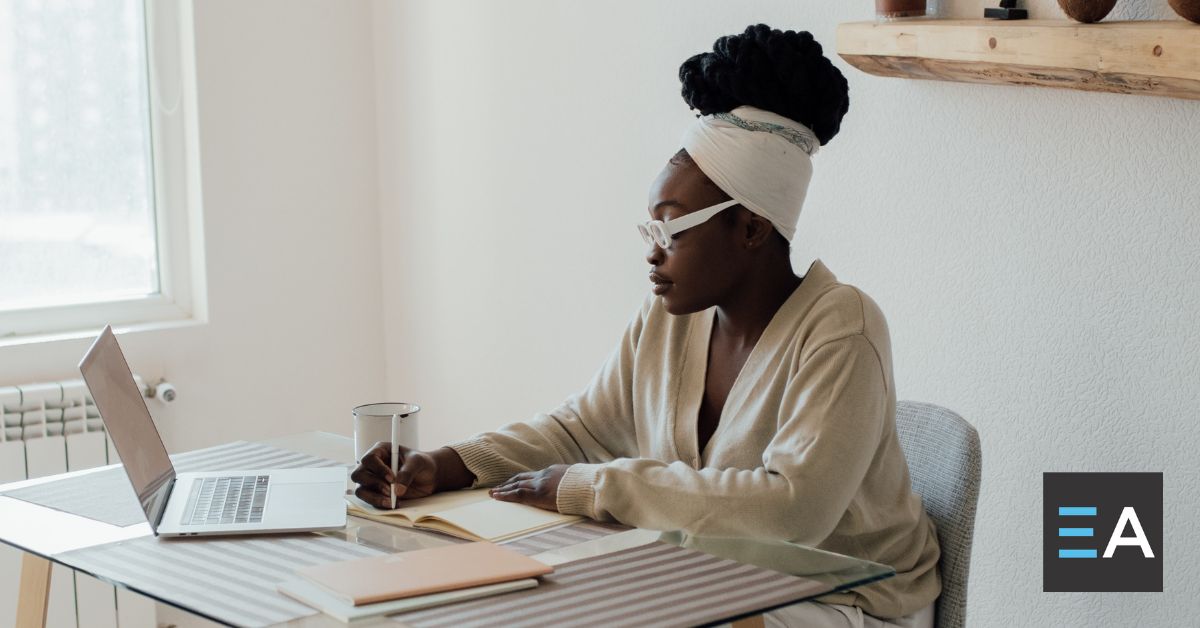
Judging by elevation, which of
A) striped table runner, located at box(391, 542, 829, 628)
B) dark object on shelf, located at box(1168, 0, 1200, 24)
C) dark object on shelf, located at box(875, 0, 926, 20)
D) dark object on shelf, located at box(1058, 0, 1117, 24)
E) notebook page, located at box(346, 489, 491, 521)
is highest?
dark object on shelf, located at box(875, 0, 926, 20)

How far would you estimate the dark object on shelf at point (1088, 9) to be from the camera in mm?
1826

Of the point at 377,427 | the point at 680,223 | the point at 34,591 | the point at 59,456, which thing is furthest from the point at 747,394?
the point at 59,456

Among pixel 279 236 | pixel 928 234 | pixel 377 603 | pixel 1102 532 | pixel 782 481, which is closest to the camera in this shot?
pixel 377 603

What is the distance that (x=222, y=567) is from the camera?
4.56ft

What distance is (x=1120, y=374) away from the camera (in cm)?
203

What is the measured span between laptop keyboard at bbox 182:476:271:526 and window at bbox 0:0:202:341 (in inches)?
66.6

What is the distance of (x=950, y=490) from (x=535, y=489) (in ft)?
1.80

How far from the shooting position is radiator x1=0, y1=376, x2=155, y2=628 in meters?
2.98

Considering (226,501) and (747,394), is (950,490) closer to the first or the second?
(747,394)

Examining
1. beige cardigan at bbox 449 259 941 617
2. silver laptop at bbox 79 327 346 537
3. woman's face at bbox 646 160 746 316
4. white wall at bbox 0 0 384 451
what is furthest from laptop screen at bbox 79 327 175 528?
white wall at bbox 0 0 384 451

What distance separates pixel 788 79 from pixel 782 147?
9 centimetres

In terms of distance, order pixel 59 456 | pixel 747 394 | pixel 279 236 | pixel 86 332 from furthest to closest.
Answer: pixel 279 236 → pixel 86 332 → pixel 59 456 → pixel 747 394

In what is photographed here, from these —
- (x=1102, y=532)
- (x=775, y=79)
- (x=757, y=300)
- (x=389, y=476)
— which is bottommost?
(x=1102, y=532)

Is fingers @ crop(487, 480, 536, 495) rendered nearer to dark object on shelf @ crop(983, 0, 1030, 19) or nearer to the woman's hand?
the woman's hand
